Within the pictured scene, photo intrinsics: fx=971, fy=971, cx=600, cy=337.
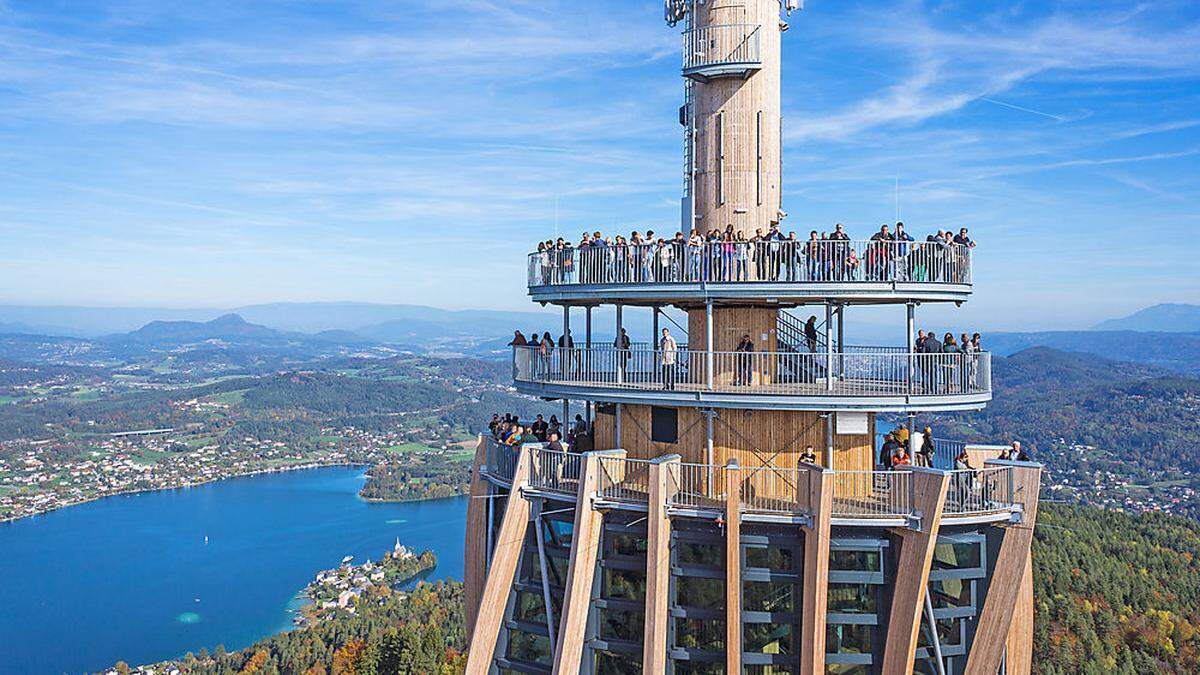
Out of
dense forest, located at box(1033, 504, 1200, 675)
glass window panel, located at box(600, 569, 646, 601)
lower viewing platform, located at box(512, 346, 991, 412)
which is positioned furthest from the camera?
dense forest, located at box(1033, 504, 1200, 675)

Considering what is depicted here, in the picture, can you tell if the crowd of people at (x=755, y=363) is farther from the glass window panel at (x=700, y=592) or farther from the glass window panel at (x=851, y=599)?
the glass window panel at (x=851, y=599)

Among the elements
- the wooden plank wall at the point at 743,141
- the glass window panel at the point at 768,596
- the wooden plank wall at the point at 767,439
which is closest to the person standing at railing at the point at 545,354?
the wooden plank wall at the point at 767,439

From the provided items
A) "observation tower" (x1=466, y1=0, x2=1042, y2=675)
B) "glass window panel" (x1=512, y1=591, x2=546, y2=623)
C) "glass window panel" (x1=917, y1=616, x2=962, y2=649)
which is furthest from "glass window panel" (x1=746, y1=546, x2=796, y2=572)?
"glass window panel" (x1=512, y1=591, x2=546, y2=623)

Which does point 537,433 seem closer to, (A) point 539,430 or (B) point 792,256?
(A) point 539,430

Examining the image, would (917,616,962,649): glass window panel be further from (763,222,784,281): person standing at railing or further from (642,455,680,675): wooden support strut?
(763,222,784,281): person standing at railing

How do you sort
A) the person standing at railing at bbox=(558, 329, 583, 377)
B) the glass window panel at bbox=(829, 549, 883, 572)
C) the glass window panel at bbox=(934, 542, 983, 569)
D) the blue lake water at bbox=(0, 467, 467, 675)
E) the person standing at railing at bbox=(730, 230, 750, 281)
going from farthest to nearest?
the blue lake water at bbox=(0, 467, 467, 675), the person standing at railing at bbox=(558, 329, 583, 377), the person standing at railing at bbox=(730, 230, 750, 281), the glass window panel at bbox=(934, 542, 983, 569), the glass window panel at bbox=(829, 549, 883, 572)

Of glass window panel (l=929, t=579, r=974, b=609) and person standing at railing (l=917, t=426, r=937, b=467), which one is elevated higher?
person standing at railing (l=917, t=426, r=937, b=467)

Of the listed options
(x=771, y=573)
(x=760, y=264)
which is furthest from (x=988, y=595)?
(x=760, y=264)
